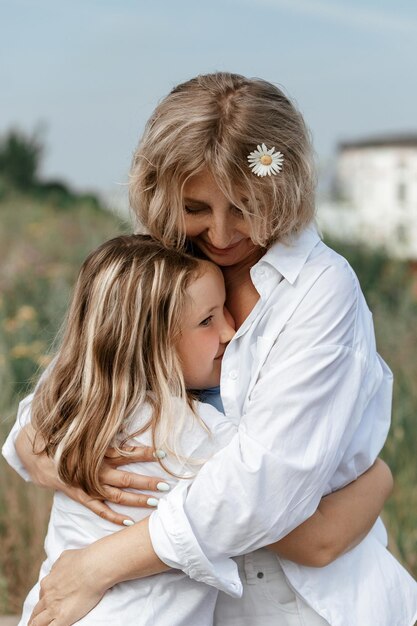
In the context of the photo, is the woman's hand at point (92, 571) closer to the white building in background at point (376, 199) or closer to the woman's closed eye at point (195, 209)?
the woman's closed eye at point (195, 209)

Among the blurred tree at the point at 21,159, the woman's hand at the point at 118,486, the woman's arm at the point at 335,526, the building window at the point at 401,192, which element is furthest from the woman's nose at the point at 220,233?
the blurred tree at the point at 21,159

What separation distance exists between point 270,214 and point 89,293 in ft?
1.46

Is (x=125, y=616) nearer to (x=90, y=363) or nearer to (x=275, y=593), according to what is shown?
(x=275, y=593)

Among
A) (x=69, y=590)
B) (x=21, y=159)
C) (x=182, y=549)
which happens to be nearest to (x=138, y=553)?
(x=182, y=549)

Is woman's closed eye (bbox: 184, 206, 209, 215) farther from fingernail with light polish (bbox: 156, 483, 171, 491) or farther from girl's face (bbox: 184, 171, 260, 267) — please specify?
fingernail with light polish (bbox: 156, 483, 171, 491)

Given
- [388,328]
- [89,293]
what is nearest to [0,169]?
[388,328]

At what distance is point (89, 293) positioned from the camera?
87.4 inches

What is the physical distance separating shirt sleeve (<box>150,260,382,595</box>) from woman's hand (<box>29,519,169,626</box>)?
0.05 metres

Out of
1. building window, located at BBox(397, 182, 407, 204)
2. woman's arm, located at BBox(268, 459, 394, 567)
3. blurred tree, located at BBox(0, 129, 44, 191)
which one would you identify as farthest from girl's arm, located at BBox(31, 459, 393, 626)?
blurred tree, located at BBox(0, 129, 44, 191)

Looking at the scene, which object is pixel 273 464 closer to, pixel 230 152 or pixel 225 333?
pixel 225 333

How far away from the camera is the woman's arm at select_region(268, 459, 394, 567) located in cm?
207

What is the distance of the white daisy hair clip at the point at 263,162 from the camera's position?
6.79 feet

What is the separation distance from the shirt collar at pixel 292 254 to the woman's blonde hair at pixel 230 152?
1.0 inches

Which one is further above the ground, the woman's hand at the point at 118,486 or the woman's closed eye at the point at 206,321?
the woman's closed eye at the point at 206,321
